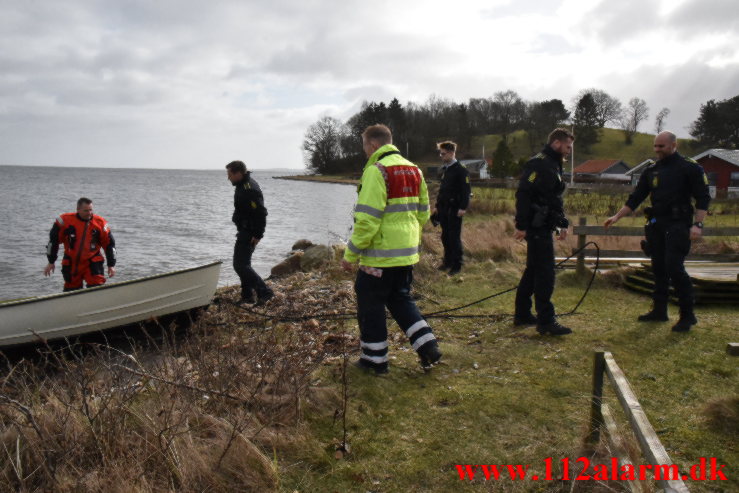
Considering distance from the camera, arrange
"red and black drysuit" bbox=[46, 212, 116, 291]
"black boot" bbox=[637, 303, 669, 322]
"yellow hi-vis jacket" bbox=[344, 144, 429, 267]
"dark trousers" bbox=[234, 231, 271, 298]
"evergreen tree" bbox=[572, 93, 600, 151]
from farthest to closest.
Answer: "evergreen tree" bbox=[572, 93, 600, 151] → "dark trousers" bbox=[234, 231, 271, 298] → "red and black drysuit" bbox=[46, 212, 116, 291] → "black boot" bbox=[637, 303, 669, 322] → "yellow hi-vis jacket" bbox=[344, 144, 429, 267]

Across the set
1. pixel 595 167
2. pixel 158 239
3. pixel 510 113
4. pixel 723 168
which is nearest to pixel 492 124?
pixel 510 113

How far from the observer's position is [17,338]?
6.93 m

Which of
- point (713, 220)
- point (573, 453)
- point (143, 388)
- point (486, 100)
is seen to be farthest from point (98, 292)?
point (486, 100)

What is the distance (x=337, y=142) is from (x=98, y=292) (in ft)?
339

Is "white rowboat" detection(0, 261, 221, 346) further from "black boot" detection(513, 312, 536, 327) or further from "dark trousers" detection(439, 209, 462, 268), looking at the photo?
"black boot" detection(513, 312, 536, 327)

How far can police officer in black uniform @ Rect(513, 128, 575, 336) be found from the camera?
552 centimetres

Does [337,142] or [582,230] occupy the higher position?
[337,142]

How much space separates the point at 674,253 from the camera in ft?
18.4

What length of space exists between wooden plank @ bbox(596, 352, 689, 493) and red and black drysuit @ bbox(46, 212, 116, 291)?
7667 millimetres

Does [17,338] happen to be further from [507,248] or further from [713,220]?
[713,220]

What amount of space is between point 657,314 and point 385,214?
3894mm

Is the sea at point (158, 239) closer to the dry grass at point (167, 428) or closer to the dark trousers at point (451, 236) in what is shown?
the dark trousers at point (451, 236)

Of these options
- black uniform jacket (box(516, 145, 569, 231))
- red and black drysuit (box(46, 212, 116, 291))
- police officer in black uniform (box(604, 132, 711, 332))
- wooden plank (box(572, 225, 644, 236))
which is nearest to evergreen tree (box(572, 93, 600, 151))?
wooden plank (box(572, 225, 644, 236))

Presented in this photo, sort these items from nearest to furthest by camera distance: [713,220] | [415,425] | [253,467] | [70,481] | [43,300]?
[70,481] → [253,467] → [415,425] → [43,300] → [713,220]
